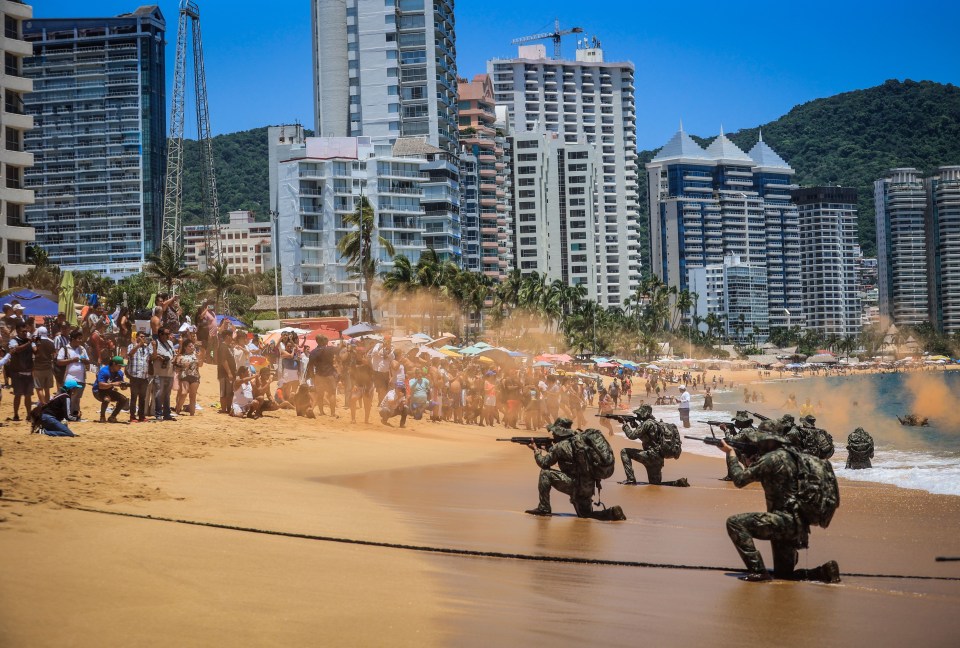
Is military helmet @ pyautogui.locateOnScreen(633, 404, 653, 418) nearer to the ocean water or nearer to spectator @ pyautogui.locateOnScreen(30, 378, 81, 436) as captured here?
the ocean water

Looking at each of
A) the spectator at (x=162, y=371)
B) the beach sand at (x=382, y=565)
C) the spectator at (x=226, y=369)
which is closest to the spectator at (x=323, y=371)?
the spectator at (x=226, y=369)

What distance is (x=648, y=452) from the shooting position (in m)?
16.6

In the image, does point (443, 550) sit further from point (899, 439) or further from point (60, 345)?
point (899, 439)

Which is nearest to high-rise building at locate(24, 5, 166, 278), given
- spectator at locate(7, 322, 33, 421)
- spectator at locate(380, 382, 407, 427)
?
spectator at locate(380, 382, 407, 427)

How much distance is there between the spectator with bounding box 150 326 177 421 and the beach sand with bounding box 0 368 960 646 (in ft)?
8.03

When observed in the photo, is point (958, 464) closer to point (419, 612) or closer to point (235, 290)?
point (419, 612)

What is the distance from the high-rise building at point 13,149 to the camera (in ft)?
162

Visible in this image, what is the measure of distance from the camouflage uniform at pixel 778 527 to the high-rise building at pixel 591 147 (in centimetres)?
15428

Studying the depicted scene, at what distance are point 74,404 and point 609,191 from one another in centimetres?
16201

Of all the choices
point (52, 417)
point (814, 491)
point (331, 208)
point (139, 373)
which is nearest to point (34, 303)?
point (139, 373)

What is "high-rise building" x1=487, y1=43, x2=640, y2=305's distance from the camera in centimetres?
16750

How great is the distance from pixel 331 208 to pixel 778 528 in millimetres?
92495

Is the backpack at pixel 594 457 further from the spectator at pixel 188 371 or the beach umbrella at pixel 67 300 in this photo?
the beach umbrella at pixel 67 300

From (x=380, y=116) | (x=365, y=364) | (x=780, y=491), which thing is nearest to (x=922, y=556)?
(x=780, y=491)
